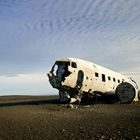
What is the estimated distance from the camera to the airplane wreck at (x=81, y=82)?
35.2 meters

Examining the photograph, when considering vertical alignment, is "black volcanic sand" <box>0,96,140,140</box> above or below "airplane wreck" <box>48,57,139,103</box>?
below

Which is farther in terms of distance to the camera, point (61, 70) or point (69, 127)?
point (61, 70)

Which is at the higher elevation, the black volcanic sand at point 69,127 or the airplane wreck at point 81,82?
the airplane wreck at point 81,82

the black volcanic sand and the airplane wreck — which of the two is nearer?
the black volcanic sand

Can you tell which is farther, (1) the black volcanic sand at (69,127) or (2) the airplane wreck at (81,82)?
(2) the airplane wreck at (81,82)

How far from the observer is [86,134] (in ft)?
60.2

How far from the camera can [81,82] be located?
35656 millimetres

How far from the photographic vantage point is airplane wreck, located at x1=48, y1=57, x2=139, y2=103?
35.2m

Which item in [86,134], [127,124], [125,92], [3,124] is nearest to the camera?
[86,134]

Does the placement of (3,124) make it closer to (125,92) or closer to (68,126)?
(68,126)

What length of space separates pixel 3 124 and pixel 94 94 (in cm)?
1848

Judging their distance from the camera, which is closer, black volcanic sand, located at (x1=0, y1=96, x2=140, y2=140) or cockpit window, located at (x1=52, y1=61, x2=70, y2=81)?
black volcanic sand, located at (x1=0, y1=96, x2=140, y2=140)

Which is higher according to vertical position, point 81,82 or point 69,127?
point 81,82

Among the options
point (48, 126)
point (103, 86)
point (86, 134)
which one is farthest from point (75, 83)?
point (86, 134)
